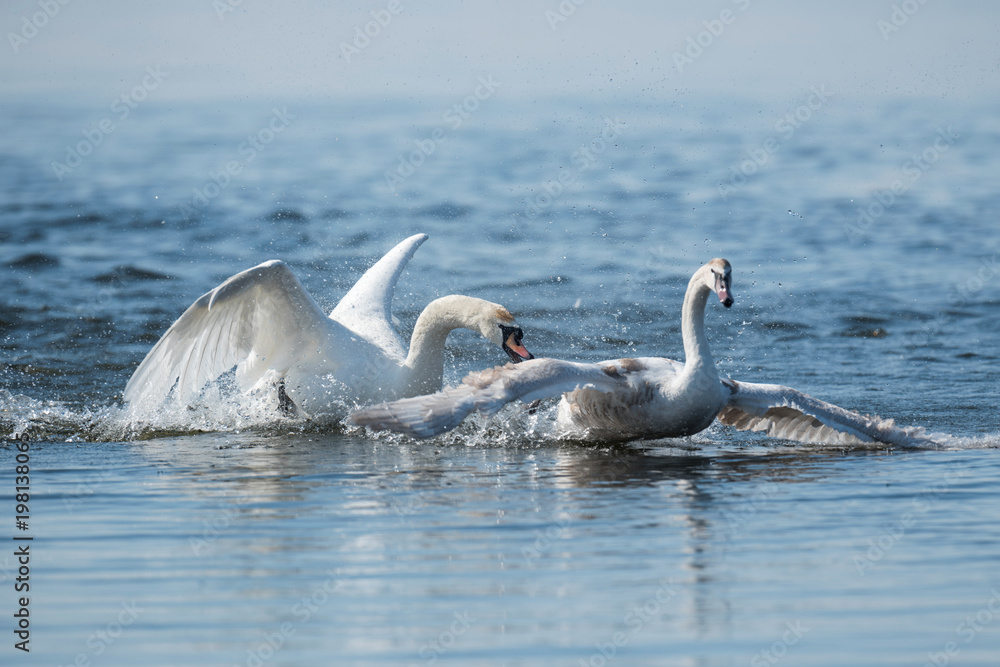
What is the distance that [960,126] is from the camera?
1383 inches

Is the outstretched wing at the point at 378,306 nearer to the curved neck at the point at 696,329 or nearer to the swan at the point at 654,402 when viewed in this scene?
the swan at the point at 654,402

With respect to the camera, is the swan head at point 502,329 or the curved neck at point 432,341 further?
the curved neck at point 432,341

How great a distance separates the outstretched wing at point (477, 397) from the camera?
25.4 ft

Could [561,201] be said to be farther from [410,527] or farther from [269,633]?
[269,633]

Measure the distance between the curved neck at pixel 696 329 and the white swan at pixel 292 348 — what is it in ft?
3.85

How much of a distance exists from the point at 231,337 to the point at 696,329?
11.8 ft

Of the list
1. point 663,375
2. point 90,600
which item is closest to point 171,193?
point 663,375

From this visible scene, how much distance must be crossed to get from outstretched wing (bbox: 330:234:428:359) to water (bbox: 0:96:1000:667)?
2.83 ft

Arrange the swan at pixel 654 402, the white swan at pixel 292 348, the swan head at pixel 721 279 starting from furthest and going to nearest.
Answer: the white swan at pixel 292 348 → the swan head at pixel 721 279 → the swan at pixel 654 402

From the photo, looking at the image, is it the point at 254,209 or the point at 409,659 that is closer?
the point at 409,659

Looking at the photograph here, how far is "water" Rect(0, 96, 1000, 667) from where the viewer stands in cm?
522

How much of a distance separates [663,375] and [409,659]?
4.18 m

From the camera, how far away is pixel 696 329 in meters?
8.54

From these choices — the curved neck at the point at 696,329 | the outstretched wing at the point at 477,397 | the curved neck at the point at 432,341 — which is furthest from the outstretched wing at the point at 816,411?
the curved neck at the point at 432,341
